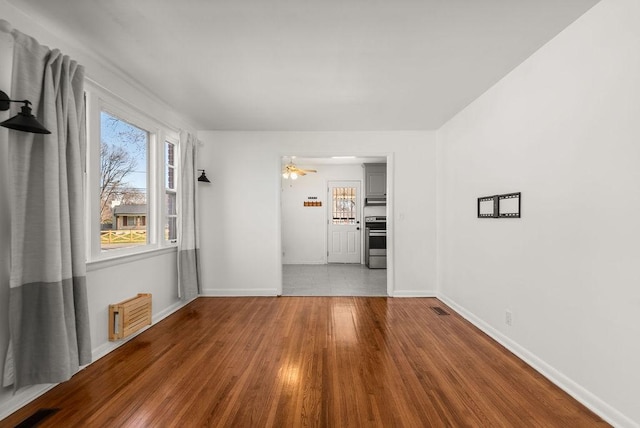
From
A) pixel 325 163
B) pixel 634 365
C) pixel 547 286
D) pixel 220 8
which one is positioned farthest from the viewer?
pixel 325 163

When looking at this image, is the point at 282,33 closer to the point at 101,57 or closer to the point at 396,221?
the point at 101,57

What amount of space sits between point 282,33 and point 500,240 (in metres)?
2.81

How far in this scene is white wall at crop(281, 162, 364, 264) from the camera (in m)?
8.17

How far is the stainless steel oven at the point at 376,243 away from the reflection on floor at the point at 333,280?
233mm

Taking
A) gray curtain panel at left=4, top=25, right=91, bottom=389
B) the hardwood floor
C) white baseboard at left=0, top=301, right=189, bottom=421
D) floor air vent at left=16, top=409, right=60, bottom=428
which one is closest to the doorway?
the hardwood floor

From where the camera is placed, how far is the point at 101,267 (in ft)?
8.96

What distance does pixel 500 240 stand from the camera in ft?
10.1

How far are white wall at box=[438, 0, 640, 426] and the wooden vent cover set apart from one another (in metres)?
3.65

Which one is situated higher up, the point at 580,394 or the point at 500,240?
the point at 500,240

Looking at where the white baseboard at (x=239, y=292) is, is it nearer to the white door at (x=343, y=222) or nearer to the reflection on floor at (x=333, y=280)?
the reflection on floor at (x=333, y=280)

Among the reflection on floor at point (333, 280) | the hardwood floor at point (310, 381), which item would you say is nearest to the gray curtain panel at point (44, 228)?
the hardwood floor at point (310, 381)

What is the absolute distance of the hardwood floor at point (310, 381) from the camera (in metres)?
1.91

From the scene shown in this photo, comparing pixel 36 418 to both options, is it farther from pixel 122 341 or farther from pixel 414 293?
pixel 414 293

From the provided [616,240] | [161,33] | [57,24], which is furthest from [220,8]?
[616,240]
